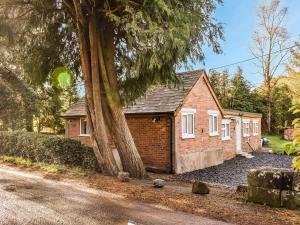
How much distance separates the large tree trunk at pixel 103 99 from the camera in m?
11.8

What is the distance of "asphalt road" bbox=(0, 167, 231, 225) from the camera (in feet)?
19.2

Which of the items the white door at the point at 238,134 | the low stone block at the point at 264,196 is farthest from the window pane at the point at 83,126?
the low stone block at the point at 264,196

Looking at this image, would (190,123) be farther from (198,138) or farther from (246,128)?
(246,128)

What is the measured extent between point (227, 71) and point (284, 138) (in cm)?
1403

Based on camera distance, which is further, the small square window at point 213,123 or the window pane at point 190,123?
the small square window at point 213,123

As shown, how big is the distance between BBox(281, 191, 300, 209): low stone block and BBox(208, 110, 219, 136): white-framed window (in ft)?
42.8

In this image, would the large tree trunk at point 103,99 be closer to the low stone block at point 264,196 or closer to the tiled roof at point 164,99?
the tiled roof at point 164,99

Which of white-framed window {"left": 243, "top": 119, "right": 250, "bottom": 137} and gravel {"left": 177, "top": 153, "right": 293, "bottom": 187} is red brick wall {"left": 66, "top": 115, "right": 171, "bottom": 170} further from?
white-framed window {"left": 243, "top": 119, "right": 250, "bottom": 137}

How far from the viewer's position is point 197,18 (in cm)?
1038

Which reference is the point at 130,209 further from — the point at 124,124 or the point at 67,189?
the point at 124,124

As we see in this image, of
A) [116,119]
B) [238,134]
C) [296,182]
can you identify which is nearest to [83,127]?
[116,119]

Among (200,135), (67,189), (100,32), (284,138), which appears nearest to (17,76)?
(100,32)

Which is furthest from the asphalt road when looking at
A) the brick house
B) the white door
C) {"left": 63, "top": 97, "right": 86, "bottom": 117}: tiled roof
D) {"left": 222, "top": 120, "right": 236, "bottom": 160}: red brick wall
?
the white door

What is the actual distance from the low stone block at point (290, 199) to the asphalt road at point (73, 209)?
2.23m
